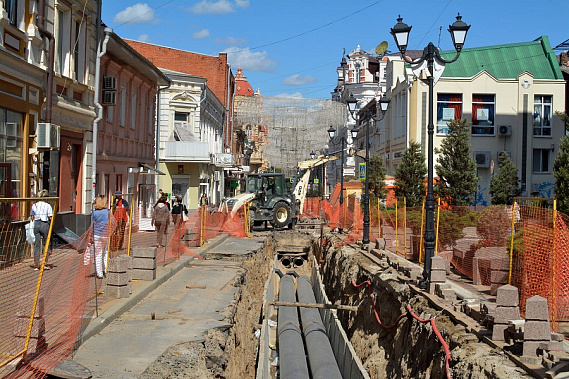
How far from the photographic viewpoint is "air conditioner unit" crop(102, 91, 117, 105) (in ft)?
64.3

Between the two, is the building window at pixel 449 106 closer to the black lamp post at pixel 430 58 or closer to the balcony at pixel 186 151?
the balcony at pixel 186 151

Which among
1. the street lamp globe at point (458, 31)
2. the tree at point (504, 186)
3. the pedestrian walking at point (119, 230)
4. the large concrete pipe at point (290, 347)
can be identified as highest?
the street lamp globe at point (458, 31)

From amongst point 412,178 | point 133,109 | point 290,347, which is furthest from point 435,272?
point 133,109

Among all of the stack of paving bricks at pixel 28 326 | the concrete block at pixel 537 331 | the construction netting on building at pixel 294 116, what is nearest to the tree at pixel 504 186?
the concrete block at pixel 537 331

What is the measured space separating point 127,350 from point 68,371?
1.47m

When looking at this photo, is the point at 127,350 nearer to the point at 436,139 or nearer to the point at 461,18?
the point at 461,18

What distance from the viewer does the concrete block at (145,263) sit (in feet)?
39.8

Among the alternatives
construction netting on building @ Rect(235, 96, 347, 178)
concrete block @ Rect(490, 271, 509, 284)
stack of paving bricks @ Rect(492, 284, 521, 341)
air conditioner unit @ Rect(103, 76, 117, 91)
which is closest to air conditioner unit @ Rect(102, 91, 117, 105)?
air conditioner unit @ Rect(103, 76, 117, 91)

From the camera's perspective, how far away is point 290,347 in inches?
531

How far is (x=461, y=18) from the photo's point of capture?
11367 millimetres

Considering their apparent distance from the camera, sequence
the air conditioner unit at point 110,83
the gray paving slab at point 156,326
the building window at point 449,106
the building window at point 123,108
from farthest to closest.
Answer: the building window at point 449,106 < the building window at point 123,108 < the air conditioner unit at point 110,83 < the gray paving slab at point 156,326

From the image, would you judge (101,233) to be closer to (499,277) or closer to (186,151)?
(499,277)

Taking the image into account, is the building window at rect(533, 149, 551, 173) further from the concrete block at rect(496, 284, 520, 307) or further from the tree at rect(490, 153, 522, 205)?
the concrete block at rect(496, 284, 520, 307)

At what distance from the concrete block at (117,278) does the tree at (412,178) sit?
15.0 meters
